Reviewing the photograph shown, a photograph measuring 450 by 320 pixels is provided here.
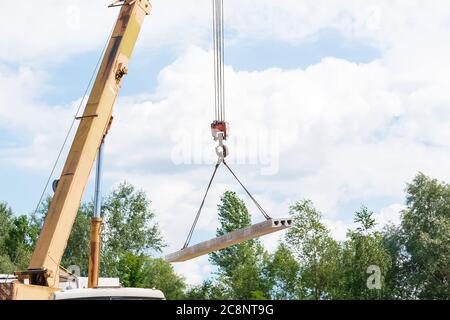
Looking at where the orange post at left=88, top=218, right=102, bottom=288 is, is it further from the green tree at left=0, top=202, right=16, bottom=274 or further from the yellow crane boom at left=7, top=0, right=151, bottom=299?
the green tree at left=0, top=202, right=16, bottom=274

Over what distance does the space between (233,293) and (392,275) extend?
37.9 feet

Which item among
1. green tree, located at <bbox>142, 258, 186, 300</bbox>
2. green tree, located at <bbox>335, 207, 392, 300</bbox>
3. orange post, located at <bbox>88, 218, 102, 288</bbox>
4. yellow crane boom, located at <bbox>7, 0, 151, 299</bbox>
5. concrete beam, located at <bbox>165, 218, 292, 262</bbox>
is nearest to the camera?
yellow crane boom, located at <bbox>7, 0, 151, 299</bbox>

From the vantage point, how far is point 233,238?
60.7 ft

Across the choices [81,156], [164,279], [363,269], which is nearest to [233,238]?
[81,156]

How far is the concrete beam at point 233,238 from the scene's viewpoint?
17.8 meters

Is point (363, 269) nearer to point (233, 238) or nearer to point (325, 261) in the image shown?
point (325, 261)

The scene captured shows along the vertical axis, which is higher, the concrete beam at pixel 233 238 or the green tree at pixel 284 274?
the green tree at pixel 284 274

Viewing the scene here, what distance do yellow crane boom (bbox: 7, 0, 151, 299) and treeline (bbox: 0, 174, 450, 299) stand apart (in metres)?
33.8

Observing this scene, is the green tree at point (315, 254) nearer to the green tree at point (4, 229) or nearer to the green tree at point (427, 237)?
the green tree at point (427, 237)

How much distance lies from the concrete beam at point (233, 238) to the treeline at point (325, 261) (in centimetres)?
3298

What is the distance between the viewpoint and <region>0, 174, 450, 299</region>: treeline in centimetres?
5271

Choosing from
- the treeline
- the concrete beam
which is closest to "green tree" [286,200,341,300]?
the treeline

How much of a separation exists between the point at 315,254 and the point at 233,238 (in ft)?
119

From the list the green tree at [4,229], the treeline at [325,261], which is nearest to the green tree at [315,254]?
the treeline at [325,261]
